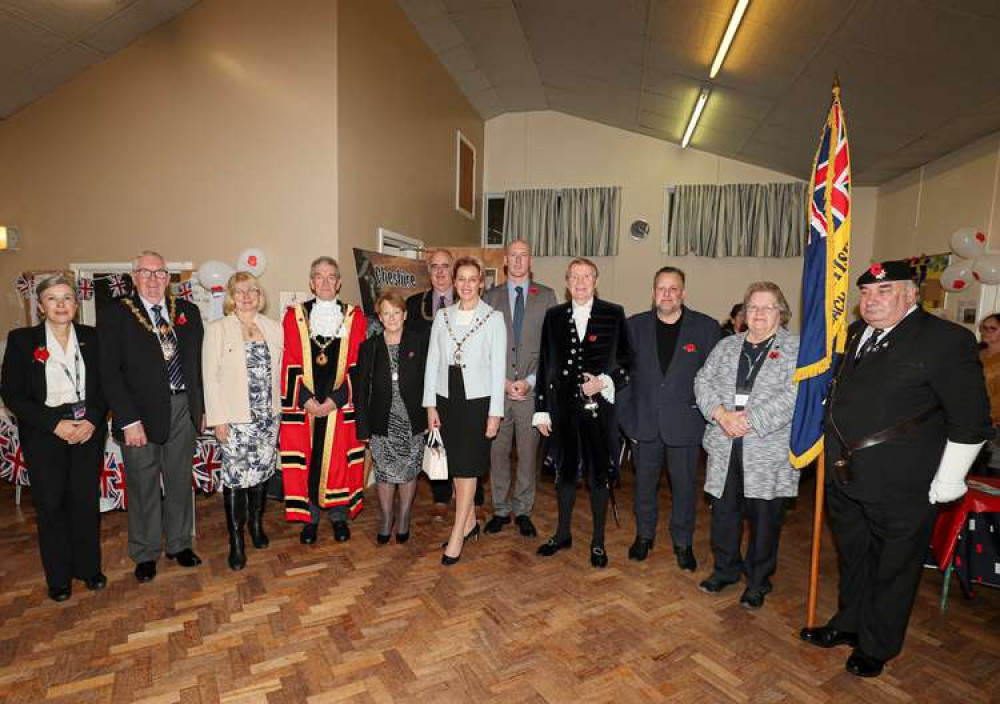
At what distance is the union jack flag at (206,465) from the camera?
3863 millimetres

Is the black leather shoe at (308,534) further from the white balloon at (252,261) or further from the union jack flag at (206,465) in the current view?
the white balloon at (252,261)

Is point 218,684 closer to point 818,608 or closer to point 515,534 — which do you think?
point 515,534

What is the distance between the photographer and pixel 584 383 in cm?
282

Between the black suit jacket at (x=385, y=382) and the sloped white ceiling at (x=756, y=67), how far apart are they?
11.4 ft

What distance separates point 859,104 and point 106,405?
6.02m

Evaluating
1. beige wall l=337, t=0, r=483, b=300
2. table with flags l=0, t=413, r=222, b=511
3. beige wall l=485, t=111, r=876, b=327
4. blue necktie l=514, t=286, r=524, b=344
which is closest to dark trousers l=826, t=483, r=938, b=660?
blue necktie l=514, t=286, r=524, b=344

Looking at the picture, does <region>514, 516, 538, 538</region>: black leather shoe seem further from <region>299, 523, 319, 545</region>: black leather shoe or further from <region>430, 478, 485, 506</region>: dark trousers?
<region>299, 523, 319, 545</region>: black leather shoe

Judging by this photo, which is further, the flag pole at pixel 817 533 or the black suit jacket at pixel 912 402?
the flag pole at pixel 817 533

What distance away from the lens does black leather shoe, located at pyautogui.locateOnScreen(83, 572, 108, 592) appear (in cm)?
271

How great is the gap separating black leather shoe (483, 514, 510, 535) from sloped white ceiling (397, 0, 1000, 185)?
13.2ft

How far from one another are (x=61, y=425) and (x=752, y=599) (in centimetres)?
351

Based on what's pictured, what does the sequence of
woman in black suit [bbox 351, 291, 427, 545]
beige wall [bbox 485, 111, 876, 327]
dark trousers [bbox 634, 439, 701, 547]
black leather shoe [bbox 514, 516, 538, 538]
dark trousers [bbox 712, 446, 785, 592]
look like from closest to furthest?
1. dark trousers [bbox 712, 446, 785, 592]
2. dark trousers [bbox 634, 439, 701, 547]
3. woman in black suit [bbox 351, 291, 427, 545]
4. black leather shoe [bbox 514, 516, 538, 538]
5. beige wall [bbox 485, 111, 876, 327]

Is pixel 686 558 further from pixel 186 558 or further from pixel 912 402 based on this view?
pixel 186 558

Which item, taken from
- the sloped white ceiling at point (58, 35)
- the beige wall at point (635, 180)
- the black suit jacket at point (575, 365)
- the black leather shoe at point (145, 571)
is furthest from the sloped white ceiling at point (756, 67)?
the black leather shoe at point (145, 571)
